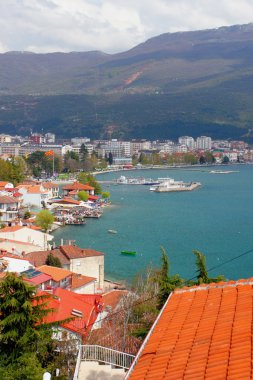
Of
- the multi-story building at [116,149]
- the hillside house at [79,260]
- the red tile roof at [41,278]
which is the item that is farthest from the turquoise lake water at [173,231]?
the multi-story building at [116,149]

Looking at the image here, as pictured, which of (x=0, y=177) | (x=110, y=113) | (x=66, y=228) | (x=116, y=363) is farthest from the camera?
(x=110, y=113)

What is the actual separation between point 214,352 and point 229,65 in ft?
372

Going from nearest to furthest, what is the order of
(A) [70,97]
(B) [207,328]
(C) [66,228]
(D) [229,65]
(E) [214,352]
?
(E) [214,352] → (B) [207,328] → (C) [66,228] → (A) [70,97] → (D) [229,65]

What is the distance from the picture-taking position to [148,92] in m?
98.1

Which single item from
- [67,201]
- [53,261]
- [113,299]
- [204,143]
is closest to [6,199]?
[67,201]

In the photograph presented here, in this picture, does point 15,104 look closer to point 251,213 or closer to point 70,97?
point 70,97

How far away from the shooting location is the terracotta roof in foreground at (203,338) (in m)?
1.75

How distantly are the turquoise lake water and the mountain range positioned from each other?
160 feet

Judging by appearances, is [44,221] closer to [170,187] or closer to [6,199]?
[6,199]

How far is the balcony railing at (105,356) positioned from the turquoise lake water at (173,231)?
23.4 feet

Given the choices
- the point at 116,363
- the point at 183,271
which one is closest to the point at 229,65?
the point at 183,271

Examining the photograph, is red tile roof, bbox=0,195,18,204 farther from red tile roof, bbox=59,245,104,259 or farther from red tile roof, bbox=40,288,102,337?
red tile roof, bbox=40,288,102,337

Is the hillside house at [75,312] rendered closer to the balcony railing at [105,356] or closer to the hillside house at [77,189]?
the balcony railing at [105,356]

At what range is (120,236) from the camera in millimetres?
15500
